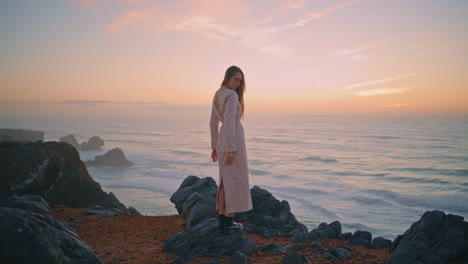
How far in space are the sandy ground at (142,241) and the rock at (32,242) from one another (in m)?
1.09

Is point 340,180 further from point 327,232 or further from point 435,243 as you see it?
point 435,243

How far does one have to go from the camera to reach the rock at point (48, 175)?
8328 mm

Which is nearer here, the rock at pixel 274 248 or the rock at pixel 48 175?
the rock at pixel 274 248

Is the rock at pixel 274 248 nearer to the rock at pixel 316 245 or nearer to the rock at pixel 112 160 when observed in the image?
the rock at pixel 316 245

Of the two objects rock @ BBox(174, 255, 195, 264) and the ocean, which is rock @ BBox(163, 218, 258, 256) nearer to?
rock @ BBox(174, 255, 195, 264)

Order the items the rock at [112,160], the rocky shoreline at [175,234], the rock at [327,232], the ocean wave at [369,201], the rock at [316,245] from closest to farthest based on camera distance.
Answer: the rocky shoreline at [175,234], the rock at [316,245], the rock at [327,232], the ocean wave at [369,201], the rock at [112,160]

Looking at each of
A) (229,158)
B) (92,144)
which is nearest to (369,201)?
(229,158)

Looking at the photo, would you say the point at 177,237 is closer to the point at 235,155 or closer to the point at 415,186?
the point at 235,155

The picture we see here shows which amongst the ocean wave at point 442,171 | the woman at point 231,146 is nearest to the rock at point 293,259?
the woman at point 231,146

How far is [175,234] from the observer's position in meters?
5.66

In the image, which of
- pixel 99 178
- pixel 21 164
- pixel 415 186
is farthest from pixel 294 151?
pixel 21 164

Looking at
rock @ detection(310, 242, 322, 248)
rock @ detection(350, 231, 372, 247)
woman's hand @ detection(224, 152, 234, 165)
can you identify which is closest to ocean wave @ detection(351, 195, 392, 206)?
rock @ detection(350, 231, 372, 247)

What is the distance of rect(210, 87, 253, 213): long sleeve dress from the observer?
471cm

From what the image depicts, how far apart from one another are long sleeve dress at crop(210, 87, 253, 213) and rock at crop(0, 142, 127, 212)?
6.30 m
